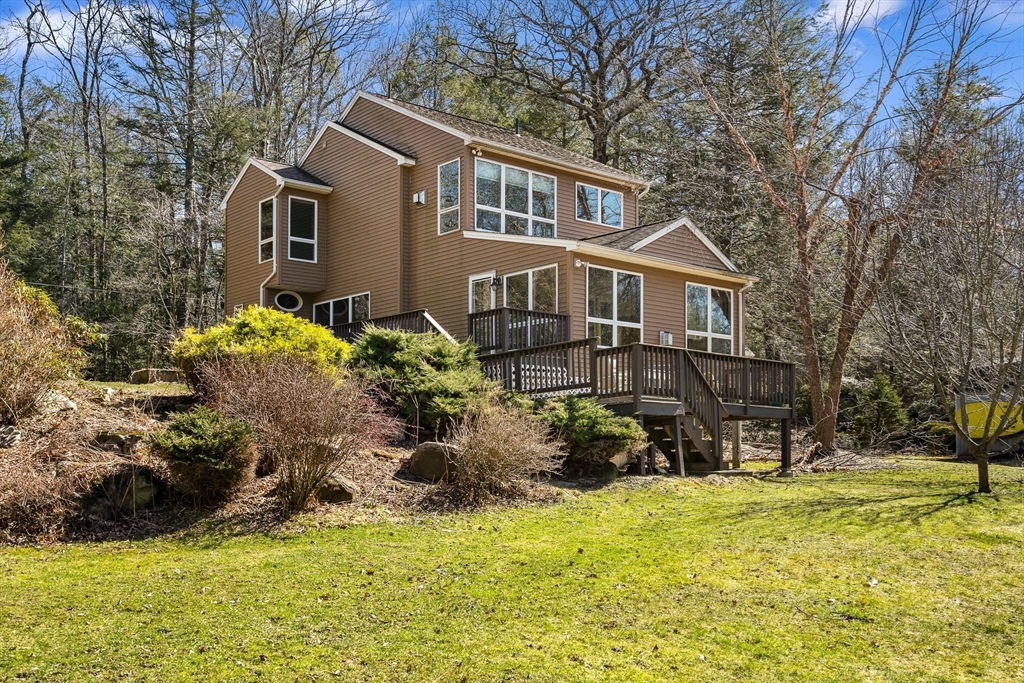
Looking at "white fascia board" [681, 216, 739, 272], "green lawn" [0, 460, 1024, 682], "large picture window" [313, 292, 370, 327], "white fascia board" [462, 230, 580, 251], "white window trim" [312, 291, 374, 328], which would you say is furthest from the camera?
"large picture window" [313, 292, 370, 327]

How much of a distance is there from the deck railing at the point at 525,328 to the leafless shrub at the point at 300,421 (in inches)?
235

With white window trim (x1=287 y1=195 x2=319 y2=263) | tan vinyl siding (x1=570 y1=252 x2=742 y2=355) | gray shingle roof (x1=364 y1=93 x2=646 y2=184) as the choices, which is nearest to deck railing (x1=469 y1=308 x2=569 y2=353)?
tan vinyl siding (x1=570 y1=252 x2=742 y2=355)

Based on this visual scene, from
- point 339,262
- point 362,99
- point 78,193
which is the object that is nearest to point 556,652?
point 339,262

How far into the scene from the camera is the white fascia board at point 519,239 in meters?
17.1

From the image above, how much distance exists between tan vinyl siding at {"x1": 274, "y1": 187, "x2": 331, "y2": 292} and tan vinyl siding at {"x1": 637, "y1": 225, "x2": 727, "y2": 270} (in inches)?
363

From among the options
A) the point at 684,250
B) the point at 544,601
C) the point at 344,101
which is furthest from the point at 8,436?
the point at 344,101

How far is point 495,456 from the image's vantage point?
11305 mm

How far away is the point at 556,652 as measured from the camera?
6145mm

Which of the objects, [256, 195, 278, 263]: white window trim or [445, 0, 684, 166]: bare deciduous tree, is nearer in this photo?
[256, 195, 278, 263]: white window trim

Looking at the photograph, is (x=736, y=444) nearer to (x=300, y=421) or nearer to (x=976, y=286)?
(x=976, y=286)

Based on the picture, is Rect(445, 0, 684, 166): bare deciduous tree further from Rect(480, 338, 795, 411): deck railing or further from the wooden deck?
the wooden deck

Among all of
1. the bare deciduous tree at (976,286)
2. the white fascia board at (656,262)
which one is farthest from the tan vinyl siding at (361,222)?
the bare deciduous tree at (976,286)

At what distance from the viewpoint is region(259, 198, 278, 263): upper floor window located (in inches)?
916

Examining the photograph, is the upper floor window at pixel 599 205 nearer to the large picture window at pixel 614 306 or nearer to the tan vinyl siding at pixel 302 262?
the large picture window at pixel 614 306
